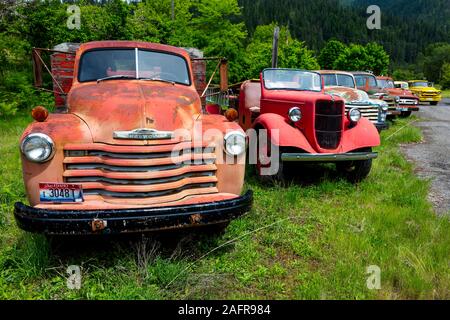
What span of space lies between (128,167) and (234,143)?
1012mm

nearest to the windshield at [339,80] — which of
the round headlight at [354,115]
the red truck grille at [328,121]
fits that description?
the round headlight at [354,115]

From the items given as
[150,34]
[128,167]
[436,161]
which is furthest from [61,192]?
[150,34]

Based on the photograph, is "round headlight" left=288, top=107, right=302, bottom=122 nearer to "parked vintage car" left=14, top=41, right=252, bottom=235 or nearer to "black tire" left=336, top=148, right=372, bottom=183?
"black tire" left=336, top=148, right=372, bottom=183

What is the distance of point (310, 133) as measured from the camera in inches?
213

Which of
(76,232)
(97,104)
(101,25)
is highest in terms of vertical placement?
(101,25)

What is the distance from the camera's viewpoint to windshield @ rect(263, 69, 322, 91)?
648cm

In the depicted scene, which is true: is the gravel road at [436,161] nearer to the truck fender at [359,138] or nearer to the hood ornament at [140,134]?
the truck fender at [359,138]

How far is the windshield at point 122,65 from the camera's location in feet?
14.0

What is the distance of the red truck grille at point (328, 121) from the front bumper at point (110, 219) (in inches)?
122

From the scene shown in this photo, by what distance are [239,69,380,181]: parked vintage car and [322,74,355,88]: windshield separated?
5.25 metres
